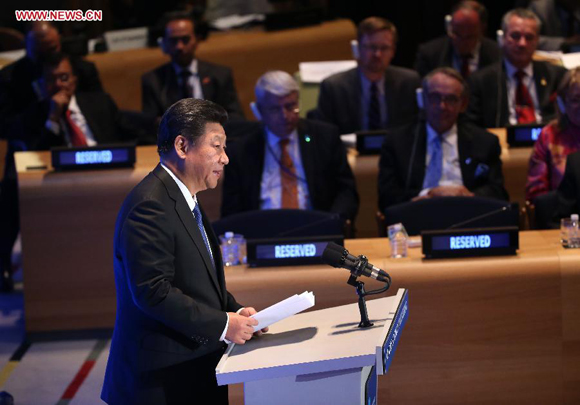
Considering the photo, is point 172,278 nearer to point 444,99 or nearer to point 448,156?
point 444,99

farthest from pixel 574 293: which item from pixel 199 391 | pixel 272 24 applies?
pixel 272 24

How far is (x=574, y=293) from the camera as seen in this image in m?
3.93

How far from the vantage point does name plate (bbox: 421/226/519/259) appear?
Result: 3.98m

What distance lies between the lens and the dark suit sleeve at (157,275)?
2.62 meters

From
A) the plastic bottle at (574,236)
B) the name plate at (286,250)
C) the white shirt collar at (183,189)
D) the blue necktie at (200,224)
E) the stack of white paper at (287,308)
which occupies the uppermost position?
the white shirt collar at (183,189)

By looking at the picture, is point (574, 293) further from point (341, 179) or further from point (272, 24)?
point (272, 24)

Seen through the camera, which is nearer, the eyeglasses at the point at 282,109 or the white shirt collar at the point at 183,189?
the white shirt collar at the point at 183,189

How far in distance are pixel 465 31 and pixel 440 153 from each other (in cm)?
198

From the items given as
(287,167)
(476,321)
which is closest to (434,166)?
(287,167)

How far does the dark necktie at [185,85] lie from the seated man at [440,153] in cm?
197

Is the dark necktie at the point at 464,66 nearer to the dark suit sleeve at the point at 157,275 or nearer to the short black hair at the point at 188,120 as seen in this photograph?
the short black hair at the point at 188,120

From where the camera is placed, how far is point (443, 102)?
5406 mm

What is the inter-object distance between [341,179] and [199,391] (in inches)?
110

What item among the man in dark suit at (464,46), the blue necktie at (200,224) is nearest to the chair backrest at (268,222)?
the blue necktie at (200,224)
